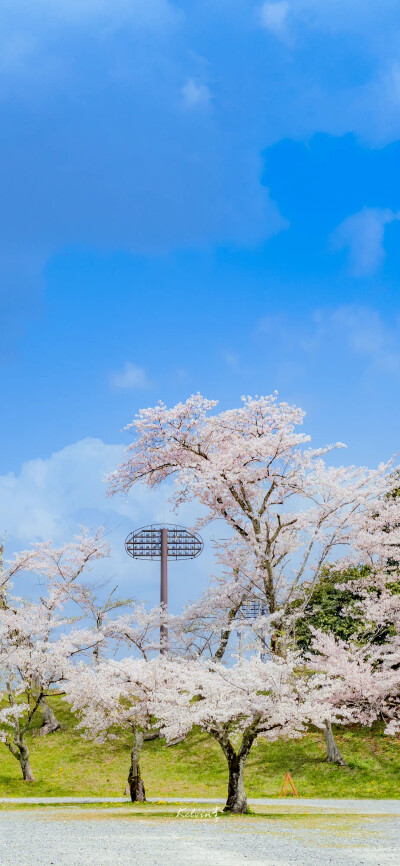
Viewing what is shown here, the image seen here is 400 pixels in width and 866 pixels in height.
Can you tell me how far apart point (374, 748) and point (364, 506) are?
12026mm

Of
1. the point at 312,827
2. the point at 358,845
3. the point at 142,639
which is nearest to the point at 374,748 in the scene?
the point at 142,639

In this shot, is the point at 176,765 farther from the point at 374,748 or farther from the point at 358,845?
the point at 358,845

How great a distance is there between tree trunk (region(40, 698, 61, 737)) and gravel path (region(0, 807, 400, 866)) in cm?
1462

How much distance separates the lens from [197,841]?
11148 mm

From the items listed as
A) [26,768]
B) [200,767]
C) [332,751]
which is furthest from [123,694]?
[332,751]

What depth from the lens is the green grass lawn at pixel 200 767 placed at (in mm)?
23141

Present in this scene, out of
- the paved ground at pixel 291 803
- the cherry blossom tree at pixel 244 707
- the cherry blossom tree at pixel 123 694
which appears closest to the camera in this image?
the cherry blossom tree at pixel 244 707

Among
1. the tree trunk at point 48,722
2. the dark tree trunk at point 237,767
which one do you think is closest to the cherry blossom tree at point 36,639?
the tree trunk at point 48,722

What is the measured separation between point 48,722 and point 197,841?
68.9 feet

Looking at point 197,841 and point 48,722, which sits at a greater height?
point 48,722

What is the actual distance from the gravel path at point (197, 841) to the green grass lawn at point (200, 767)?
8.07m

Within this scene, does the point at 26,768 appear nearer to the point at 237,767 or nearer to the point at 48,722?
the point at 48,722

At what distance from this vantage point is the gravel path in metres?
9.23

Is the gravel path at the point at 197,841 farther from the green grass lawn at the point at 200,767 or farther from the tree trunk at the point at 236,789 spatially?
the green grass lawn at the point at 200,767
